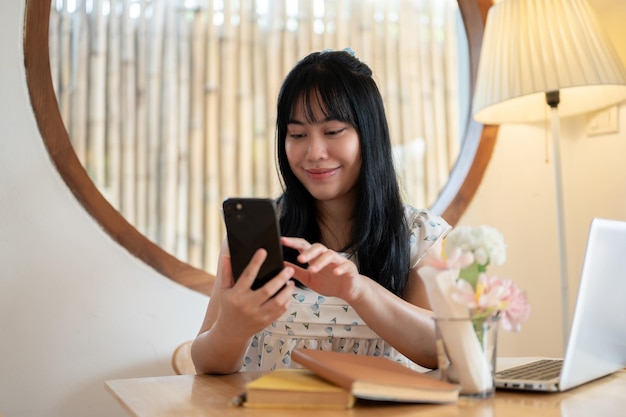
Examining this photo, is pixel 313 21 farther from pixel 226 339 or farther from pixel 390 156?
pixel 226 339

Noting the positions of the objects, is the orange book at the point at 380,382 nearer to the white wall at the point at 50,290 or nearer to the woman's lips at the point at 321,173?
the woman's lips at the point at 321,173

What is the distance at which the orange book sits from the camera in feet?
2.79

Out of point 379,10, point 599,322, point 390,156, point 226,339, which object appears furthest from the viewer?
point 379,10

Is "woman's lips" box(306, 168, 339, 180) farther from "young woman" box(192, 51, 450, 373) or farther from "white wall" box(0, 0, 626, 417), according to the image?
"white wall" box(0, 0, 626, 417)

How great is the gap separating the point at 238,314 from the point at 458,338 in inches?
13.2

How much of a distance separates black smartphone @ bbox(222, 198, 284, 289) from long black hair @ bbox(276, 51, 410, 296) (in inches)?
19.8

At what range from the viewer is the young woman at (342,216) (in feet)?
4.68

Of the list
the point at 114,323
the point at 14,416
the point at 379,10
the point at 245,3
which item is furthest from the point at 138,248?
the point at 379,10

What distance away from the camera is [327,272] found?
1094mm

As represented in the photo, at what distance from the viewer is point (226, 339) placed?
1164 millimetres

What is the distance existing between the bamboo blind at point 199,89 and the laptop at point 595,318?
108 centimetres

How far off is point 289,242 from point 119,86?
1.22m

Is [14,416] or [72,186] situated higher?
[72,186]

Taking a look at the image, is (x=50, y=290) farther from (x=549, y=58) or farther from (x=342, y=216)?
(x=549, y=58)
